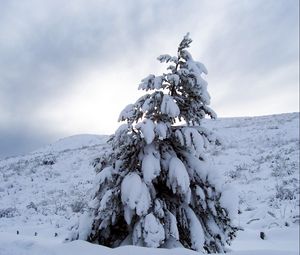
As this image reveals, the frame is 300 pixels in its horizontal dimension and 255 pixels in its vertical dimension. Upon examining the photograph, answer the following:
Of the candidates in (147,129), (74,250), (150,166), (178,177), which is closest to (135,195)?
(150,166)

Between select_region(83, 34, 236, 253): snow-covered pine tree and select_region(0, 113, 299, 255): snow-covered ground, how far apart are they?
1.86 feet

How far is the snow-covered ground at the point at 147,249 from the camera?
178 inches

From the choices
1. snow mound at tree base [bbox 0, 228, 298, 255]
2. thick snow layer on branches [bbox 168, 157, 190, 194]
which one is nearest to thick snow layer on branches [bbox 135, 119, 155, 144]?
thick snow layer on branches [bbox 168, 157, 190, 194]

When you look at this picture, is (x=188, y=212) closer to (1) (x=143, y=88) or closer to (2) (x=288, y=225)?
(1) (x=143, y=88)

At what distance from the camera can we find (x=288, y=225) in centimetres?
1054

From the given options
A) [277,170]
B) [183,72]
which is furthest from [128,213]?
[277,170]

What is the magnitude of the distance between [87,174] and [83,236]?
1548cm

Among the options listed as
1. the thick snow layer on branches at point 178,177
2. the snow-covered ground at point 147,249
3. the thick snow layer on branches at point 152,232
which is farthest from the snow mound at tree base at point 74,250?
the thick snow layer on branches at point 178,177

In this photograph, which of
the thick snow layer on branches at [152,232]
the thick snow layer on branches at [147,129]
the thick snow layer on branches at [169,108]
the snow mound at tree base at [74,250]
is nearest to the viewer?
the snow mound at tree base at [74,250]

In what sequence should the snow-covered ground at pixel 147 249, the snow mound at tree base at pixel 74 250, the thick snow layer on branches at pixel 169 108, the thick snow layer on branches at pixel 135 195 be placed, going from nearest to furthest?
1. the snow mound at tree base at pixel 74 250
2. the snow-covered ground at pixel 147 249
3. the thick snow layer on branches at pixel 135 195
4. the thick snow layer on branches at pixel 169 108

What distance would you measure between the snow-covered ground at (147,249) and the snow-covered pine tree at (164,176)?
0.57m

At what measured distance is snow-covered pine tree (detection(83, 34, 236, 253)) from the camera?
18.4 feet

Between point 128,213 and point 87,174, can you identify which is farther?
point 87,174

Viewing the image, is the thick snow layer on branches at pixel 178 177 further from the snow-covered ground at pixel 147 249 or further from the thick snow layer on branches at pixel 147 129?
the snow-covered ground at pixel 147 249
